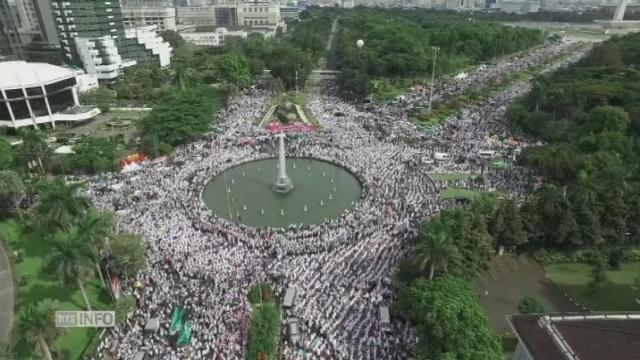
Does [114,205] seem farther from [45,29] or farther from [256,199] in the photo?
[45,29]

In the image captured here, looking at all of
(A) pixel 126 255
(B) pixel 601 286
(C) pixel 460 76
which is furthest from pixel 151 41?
(B) pixel 601 286

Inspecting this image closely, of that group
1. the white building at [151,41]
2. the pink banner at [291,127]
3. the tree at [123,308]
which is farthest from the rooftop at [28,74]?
the tree at [123,308]

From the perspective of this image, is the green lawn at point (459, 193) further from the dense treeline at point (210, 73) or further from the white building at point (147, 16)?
the white building at point (147, 16)

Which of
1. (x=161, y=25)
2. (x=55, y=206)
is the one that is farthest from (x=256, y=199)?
(x=161, y=25)

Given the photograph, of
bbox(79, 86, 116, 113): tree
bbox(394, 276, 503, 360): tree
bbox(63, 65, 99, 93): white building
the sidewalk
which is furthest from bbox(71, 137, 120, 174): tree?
bbox(394, 276, 503, 360): tree

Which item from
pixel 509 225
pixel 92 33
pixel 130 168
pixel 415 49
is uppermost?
pixel 92 33

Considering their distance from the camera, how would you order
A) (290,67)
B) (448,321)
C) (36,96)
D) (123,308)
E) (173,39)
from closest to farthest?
(448,321) < (123,308) < (36,96) < (290,67) < (173,39)

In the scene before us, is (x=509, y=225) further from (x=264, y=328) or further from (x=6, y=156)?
(x=6, y=156)

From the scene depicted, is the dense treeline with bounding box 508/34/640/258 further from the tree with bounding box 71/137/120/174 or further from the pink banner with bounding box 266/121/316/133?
the tree with bounding box 71/137/120/174
